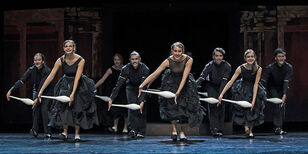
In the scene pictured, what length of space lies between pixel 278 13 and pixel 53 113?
5.59m

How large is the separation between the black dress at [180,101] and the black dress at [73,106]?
3.18ft

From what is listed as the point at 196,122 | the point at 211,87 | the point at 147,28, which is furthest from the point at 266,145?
the point at 147,28

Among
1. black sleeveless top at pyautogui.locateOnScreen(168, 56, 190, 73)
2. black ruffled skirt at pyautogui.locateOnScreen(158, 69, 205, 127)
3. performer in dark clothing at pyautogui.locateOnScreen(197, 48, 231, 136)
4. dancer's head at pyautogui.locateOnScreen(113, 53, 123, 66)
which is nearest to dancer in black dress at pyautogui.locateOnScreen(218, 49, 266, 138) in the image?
performer in dark clothing at pyautogui.locateOnScreen(197, 48, 231, 136)

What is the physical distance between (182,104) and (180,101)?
49 mm

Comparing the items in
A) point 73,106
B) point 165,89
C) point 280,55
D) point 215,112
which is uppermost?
point 280,55

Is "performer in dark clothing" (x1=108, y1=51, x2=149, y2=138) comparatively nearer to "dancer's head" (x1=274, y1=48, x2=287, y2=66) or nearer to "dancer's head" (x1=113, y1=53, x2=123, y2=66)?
"dancer's head" (x1=113, y1=53, x2=123, y2=66)

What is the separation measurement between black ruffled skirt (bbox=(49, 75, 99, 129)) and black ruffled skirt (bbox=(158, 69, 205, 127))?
A: 97 centimetres

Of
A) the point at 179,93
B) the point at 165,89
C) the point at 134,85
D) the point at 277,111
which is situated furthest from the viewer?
the point at 277,111

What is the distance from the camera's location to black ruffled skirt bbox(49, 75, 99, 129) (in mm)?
6228

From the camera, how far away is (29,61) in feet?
33.5

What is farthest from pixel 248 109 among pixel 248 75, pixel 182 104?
pixel 182 104

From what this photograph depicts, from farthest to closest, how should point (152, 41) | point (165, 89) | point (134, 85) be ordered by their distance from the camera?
point (152, 41)
point (134, 85)
point (165, 89)

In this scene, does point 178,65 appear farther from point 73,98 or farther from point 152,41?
point 152,41

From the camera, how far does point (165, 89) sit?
20.6ft
